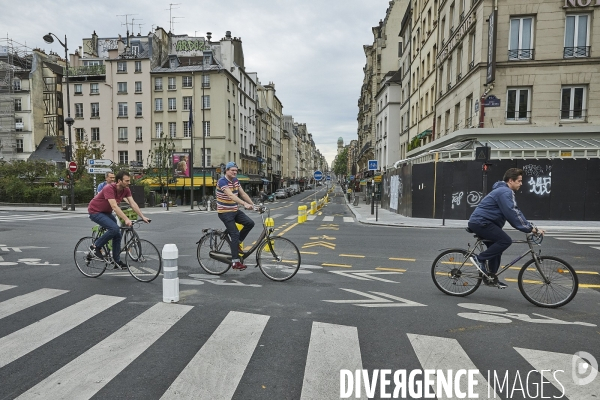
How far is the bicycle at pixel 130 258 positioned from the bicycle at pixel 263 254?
3.05ft

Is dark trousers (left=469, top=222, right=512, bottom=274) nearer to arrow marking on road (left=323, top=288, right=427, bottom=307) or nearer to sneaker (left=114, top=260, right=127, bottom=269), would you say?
arrow marking on road (left=323, top=288, right=427, bottom=307)

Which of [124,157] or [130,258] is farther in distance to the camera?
[124,157]

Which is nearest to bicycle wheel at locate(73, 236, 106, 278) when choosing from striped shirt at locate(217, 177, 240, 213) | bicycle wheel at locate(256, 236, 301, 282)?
striped shirt at locate(217, 177, 240, 213)

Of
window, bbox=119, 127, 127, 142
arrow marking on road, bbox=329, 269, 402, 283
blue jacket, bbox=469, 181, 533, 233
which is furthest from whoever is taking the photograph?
window, bbox=119, 127, 127, 142

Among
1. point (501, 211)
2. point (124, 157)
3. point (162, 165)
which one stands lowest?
point (501, 211)

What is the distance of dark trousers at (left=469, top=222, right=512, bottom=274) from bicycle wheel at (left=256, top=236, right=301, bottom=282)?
2.97 metres

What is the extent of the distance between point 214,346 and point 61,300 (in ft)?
10.1

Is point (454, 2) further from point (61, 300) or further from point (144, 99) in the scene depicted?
point (144, 99)

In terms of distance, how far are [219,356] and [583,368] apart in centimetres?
338

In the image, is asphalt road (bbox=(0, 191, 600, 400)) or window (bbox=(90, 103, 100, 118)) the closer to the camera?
asphalt road (bbox=(0, 191, 600, 400))

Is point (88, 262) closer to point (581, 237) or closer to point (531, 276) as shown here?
point (531, 276)

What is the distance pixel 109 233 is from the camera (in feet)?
22.8

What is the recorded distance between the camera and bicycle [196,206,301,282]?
23.3ft

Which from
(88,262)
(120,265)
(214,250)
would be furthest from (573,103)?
(88,262)
